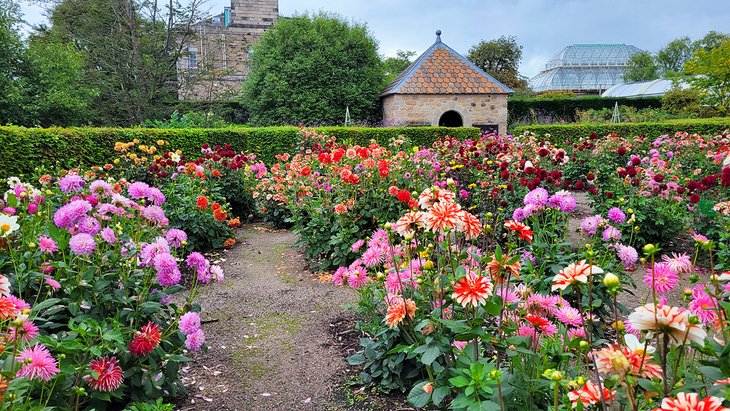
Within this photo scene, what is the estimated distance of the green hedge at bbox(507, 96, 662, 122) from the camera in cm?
1964

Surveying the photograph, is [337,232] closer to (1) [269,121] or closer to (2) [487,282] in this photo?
(2) [487,282]

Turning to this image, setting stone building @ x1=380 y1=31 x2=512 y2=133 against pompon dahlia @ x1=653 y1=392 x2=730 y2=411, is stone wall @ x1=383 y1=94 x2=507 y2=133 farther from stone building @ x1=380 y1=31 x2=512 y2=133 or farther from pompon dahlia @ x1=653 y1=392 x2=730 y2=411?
pompon dahlia @ x1=653 y1=392 x2=730 y2=411

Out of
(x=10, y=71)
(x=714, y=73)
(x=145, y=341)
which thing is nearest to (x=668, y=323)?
(x=145, y=341)

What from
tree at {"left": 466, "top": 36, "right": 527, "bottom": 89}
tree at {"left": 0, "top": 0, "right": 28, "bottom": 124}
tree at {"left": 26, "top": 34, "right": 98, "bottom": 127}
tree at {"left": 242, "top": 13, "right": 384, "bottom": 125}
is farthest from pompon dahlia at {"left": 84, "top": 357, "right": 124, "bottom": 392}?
tree at {"left": 466, "top": 36, "right": 527, "bottom": 89}

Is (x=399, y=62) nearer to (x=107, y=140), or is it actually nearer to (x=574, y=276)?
(x=107, y=140)

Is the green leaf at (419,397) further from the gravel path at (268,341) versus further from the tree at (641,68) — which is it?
the tree at (641,68)

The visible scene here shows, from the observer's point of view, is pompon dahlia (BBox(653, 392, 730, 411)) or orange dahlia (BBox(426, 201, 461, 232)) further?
orange dahlia (BBox(426, 201, 461, 232))

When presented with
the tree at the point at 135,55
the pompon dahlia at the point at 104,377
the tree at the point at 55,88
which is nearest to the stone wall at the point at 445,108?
the tree at the point at 135,55

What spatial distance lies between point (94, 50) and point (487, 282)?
58.2 ft

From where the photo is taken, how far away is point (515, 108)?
1970 cm

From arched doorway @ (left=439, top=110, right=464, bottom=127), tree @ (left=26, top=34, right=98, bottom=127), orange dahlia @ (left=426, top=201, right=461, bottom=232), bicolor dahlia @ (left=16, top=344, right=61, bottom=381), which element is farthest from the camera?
arched doorway @ (left=439, top=110, right=464, bottom=127)

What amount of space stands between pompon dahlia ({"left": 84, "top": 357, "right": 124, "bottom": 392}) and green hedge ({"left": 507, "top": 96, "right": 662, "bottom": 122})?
18813 millimetres

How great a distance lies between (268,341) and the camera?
10.4 ft

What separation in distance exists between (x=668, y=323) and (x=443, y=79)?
51.3 feet
